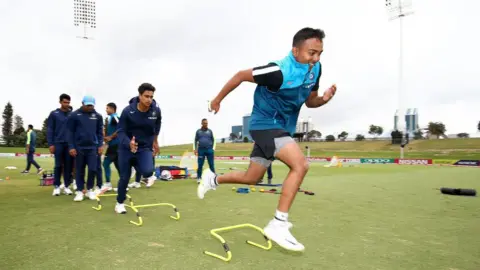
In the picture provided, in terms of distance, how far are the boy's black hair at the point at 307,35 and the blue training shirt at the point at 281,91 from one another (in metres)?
0.17

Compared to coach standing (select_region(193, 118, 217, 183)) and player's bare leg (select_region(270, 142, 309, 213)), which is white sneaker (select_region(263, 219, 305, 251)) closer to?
player's bare leg (select_region(270, 142, 309, 213))

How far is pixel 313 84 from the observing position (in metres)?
4.14

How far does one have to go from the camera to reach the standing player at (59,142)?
8367mm

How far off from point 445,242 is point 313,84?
2.64 m

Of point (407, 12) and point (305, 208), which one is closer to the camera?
point (305, 208)

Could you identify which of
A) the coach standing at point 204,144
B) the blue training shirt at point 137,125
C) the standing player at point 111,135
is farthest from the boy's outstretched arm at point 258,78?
the coach standing at point 204,144

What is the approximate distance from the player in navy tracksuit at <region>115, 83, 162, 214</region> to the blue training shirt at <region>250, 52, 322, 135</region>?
2.56 metres

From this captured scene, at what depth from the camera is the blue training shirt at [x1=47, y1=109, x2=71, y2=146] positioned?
835cm

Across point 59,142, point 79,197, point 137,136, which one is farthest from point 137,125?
point 59,142

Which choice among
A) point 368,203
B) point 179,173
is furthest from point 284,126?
point 179,173

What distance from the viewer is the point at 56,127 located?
858 cm

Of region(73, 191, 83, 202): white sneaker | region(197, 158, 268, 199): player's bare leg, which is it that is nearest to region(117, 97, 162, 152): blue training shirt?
region(197, 158, 268, 199): player's bare leg

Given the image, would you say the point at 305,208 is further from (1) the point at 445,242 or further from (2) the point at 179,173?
(2) the point at 179,173

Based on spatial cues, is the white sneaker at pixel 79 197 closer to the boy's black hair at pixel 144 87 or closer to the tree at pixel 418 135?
the boy's black hair at pixel 144 87
